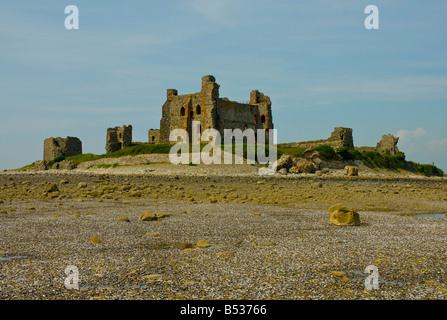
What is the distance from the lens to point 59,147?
2921 inches

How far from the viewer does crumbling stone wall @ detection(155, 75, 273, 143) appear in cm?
6862

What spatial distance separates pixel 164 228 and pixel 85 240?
262 cm

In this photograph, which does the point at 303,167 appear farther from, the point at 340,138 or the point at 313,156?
the point at 340,138

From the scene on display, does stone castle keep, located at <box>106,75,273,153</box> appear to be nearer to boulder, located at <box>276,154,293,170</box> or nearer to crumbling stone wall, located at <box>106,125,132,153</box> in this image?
crumbling stone wall, located at <box>106,125,132,153</box>

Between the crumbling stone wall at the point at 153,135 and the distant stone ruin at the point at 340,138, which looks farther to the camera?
the crumbling stone wall at the point at 153,135

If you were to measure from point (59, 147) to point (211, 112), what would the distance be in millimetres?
29132

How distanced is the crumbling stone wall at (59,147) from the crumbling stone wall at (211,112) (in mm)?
14313

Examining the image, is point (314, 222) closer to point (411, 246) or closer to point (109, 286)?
point (411, 246)

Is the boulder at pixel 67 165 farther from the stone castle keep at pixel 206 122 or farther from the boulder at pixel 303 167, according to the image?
the boulder at pixel 303 167

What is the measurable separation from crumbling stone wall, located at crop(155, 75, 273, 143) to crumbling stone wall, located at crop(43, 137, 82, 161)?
14313 mm

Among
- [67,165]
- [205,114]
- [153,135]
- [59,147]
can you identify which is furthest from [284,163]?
[59,147]

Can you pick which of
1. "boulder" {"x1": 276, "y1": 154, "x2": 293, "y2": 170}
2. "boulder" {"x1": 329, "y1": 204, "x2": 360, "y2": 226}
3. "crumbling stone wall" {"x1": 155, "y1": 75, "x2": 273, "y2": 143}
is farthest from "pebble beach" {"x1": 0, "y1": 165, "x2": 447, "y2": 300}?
"crumbling stone wall" {"x1": 155, "y1": 75, "x2": 273, "y2": 143}

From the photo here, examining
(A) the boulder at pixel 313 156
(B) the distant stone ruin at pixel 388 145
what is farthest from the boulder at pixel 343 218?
(B) the distant stone ruin at pixel 388 145

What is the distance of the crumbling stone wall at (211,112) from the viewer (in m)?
68.6
